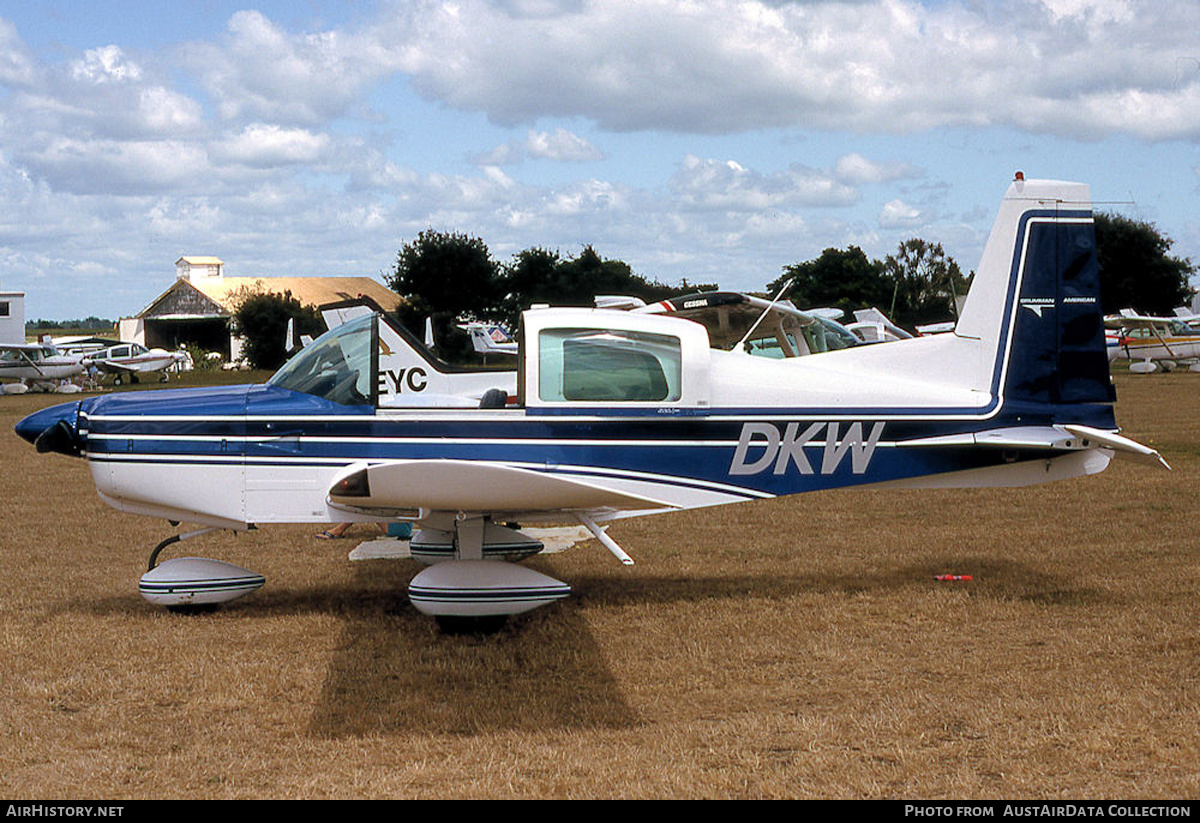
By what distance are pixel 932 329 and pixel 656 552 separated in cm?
2506

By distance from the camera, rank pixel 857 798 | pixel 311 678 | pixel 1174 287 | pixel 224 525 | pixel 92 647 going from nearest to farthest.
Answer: pixel 857 798, pixel 311 678, pixel 92 647, pixel 224 525, pixel 1174 287

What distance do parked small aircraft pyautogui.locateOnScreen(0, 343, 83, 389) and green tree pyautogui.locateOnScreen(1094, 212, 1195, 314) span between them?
48.9 metres

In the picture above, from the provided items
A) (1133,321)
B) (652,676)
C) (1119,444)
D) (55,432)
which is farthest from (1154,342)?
(55,432)

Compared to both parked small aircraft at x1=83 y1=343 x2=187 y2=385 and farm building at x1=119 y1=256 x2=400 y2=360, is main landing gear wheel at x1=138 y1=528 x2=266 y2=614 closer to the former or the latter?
parked small aircraft at x1=83 y1=343 x2=187 y2=385

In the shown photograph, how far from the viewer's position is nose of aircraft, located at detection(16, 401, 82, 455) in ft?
20.9

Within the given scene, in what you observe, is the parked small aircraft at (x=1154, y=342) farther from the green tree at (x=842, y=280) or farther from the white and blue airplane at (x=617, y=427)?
the white and blue airplane at (x=617, y=427)

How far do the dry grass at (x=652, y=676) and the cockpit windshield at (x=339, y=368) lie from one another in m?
1.40

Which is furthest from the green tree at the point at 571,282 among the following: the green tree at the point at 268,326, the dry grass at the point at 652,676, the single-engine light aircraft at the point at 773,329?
the dry grass at the point at 652,676

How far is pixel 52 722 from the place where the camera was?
4.86 m

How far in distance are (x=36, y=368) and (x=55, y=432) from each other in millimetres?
36632

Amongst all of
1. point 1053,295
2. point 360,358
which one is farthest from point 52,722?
point 1053,295

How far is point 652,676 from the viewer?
18.1 ft

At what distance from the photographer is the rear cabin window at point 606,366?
20.5 ft

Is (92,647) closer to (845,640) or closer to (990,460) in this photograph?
(845,640)
